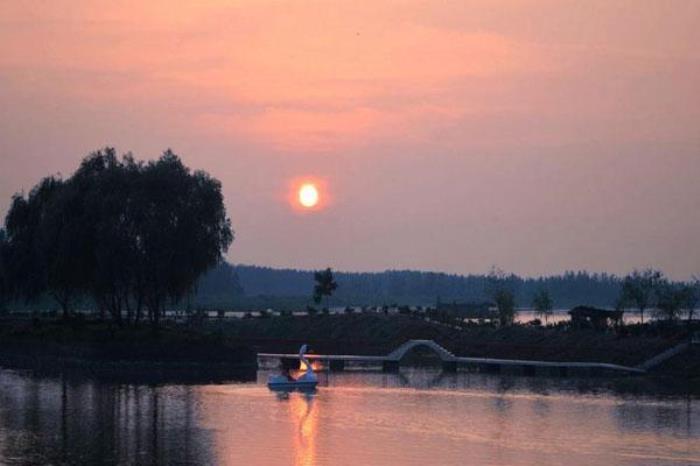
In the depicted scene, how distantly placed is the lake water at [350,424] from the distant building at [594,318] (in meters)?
20.7

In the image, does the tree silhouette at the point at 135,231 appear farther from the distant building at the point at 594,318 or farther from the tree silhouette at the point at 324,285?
the tree silhouette at the point at 324,285

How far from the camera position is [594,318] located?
104000 millimetres

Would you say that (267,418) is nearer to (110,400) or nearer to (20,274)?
(110,400)

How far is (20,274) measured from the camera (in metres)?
104

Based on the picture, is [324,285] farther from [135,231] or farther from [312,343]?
[135,231]

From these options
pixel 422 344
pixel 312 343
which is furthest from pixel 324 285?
pixel 422 344

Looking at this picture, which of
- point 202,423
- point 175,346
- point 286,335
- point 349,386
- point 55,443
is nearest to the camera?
point 55,443

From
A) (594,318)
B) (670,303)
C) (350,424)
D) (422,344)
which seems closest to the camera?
(350,424)

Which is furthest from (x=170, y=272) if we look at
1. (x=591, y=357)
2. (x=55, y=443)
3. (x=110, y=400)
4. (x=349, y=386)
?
(x=55, y=443)

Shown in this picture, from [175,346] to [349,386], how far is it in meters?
14.3

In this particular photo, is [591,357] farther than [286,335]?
No

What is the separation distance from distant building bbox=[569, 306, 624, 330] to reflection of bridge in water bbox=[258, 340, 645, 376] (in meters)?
9.45

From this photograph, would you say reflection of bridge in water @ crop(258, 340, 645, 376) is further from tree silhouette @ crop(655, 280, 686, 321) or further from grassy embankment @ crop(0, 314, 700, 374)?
tree silhouette @ crop(655, 280, 686, 321)

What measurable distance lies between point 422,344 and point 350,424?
1722 inches
